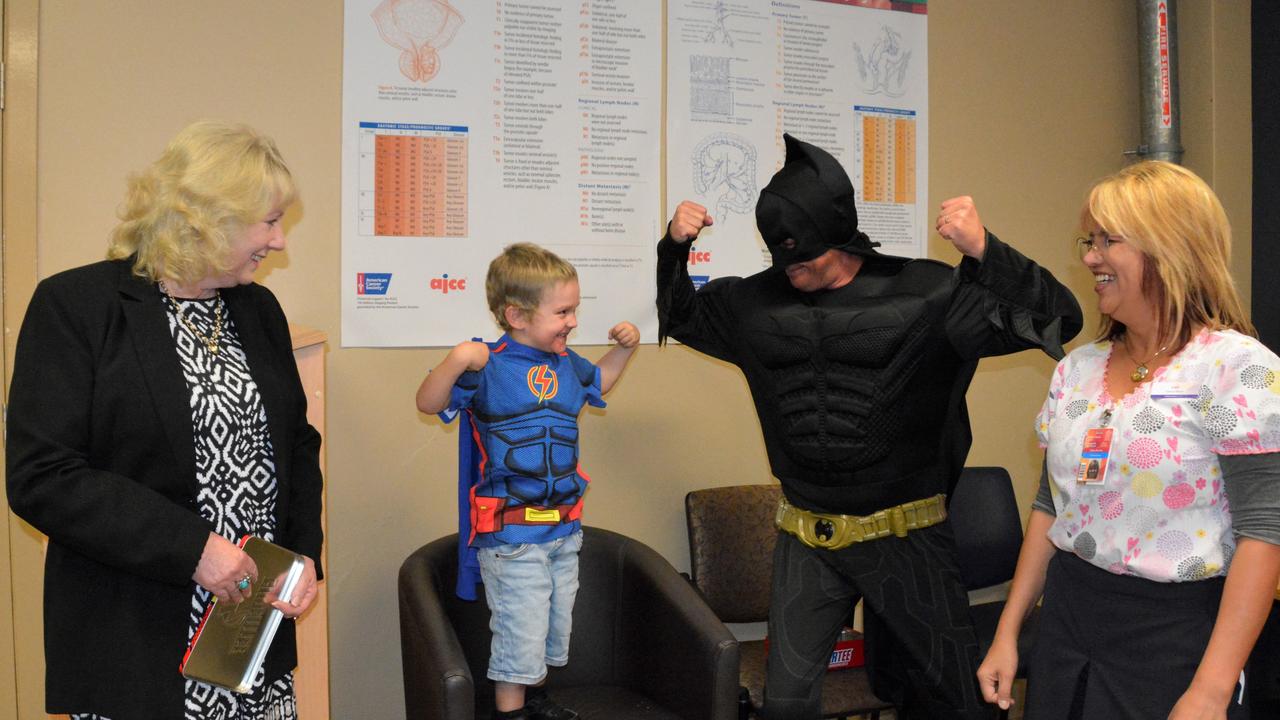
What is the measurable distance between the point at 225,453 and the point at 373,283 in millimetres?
1395

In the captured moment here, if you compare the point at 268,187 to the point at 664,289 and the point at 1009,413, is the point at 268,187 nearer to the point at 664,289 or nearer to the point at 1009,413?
the point at 664,289

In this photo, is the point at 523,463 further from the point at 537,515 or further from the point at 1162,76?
the point at 1162,76

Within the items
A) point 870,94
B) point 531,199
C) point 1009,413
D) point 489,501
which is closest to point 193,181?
point 489,501

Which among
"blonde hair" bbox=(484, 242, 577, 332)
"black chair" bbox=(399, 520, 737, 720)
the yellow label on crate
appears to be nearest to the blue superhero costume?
the yellow label on crate

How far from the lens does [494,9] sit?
320cm

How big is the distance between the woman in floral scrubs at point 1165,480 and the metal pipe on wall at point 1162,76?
8.23 ft

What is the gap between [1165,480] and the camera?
1.65 meters

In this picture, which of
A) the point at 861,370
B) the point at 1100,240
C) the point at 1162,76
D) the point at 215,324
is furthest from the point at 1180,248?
the point at 1162,76

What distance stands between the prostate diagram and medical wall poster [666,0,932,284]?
78 cm

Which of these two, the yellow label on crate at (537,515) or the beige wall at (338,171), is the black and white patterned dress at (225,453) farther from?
the beige wall at (338,171)

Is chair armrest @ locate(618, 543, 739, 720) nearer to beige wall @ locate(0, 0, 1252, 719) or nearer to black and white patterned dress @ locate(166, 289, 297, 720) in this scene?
beige wall @ locate(0, 0, 1252, 719)

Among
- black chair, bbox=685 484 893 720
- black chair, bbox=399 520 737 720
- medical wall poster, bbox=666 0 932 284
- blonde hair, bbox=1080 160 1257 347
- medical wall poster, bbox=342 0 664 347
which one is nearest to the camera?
blonde hair, bbox=1080 160 1257 347

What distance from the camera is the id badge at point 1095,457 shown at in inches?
67.4

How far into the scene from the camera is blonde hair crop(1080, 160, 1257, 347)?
1.67 m
